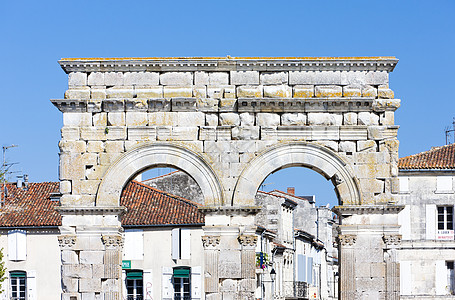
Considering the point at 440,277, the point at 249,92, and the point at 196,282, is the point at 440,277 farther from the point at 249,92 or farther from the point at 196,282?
the point at 249,92

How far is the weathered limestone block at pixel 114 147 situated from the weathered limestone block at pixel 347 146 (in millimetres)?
5419

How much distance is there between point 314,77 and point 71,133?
20.5 ft

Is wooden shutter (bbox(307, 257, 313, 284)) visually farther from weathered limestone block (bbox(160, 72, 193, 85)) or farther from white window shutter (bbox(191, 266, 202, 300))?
weathered limestone block (bbox(160, 72, 193, 85))

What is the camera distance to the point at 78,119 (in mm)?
27500

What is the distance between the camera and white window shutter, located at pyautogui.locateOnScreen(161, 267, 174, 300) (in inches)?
1646

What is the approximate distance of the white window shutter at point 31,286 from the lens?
4202cm

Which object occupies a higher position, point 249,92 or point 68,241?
point 249,92

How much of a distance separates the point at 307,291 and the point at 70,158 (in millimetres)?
35203

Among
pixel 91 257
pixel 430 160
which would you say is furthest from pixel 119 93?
pixel 430 160

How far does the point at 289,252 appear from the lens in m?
57.0

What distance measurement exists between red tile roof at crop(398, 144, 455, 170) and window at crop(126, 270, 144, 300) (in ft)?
35.5

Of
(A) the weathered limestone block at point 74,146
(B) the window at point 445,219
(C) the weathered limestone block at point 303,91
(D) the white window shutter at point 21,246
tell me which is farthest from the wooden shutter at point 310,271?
(A) the weathered limestone block at point 74,146

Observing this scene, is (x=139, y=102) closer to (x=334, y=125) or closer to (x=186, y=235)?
(x=334, y=125)

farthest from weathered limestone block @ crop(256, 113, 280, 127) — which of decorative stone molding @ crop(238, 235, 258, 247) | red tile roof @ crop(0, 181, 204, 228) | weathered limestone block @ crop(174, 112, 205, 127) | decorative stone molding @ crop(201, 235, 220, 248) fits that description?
red tile roof @ crop(0, 181, 204, 228)
